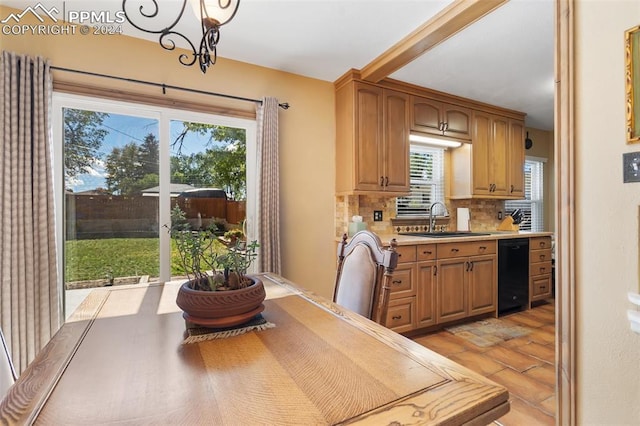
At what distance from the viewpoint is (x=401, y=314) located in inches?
109

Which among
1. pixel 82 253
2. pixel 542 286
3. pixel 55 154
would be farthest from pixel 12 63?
pixel 542 286

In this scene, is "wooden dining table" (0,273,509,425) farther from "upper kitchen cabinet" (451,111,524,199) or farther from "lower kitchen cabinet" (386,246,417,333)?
"upper kitchen cabinet" (451,111,524,199)

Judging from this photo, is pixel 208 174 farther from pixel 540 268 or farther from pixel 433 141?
pixel 540 268

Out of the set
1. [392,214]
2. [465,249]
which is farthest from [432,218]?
[465,249]

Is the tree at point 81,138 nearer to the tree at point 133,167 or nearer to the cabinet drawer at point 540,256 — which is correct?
the tree at point 133,167

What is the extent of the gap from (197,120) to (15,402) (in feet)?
7.79

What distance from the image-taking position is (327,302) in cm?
133

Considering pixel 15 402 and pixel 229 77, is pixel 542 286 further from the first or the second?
pixel 15 402

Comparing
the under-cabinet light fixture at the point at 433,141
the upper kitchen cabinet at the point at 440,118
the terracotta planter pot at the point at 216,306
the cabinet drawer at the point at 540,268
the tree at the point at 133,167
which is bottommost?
the cabinet drawer at the point at 540,268

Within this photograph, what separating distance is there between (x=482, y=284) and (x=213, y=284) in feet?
9.98

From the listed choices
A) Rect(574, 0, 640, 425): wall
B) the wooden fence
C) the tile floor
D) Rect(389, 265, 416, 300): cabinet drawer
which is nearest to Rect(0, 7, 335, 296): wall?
Rect(389, 265, 416, 300): cabinet drawer

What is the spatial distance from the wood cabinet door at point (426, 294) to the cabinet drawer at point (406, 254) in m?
0.11

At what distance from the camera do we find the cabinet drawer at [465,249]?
2.98 metres

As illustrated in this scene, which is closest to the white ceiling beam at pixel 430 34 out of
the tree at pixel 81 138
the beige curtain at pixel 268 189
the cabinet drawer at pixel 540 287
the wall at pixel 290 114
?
the wall at pixel 290 114
